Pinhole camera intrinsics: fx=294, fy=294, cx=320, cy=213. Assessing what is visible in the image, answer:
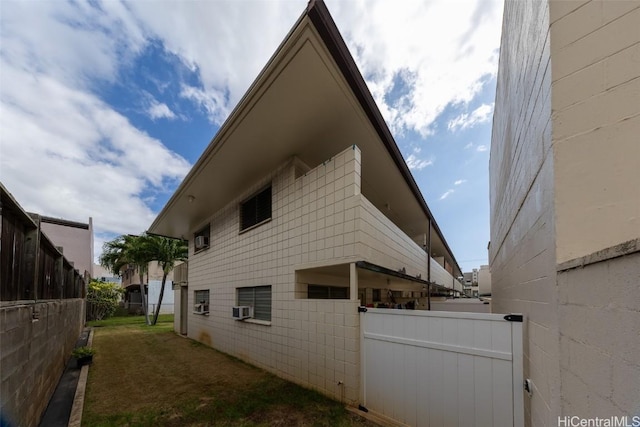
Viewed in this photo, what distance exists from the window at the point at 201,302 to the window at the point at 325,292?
18.0ft

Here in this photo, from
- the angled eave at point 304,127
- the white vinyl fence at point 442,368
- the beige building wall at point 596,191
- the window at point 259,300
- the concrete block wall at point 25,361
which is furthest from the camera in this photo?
the window at point 259,300

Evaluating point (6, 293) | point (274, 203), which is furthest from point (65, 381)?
point (274, 203)

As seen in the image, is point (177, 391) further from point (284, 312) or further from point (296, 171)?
point (296, 171)

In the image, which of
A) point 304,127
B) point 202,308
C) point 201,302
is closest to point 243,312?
point 202,308

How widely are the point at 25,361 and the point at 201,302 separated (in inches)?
335

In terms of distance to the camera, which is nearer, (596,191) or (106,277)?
(596,191)

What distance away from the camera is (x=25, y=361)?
340 cm

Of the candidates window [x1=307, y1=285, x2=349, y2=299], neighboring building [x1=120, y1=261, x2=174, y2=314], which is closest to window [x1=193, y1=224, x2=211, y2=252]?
window [x1=307, y1=285, x2=349, y2=299]

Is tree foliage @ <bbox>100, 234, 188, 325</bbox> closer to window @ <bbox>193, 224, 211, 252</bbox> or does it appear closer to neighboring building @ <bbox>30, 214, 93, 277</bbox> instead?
neighboring building @ <bbox>30, 214, 93, 277</bbox>

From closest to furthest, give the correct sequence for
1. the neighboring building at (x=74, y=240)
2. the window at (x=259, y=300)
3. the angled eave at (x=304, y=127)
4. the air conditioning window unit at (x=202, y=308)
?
the angled eave at (x=304, y=127), the window at (x=259, y=300), the air conditioning window unit at (x=202, y=308), the neighboring building at (x=74, y=240)

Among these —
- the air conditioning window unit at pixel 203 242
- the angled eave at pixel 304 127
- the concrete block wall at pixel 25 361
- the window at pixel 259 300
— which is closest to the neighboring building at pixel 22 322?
the concrete block wall at pixel 25 361

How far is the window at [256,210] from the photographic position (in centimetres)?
787

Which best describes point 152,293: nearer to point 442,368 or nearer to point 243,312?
point 243,312

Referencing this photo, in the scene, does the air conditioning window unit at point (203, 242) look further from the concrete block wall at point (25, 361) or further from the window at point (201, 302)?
the concrete block wall at point (25, 361)
